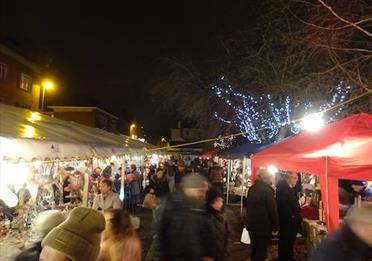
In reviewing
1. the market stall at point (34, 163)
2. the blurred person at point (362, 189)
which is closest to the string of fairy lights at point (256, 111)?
the blurred person at point (362, 189)

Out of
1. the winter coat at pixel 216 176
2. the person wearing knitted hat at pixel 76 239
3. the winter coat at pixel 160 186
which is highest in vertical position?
the winter coat at pixel 216 176

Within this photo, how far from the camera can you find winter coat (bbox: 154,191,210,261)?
15.5ft

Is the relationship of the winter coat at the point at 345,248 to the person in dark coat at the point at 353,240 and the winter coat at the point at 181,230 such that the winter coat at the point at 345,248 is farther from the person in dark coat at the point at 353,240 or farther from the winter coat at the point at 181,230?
the winter coat at the point at 181,230

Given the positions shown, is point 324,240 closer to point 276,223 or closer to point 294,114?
point 276,223

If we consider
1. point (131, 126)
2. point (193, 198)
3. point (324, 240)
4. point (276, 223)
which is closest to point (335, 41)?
point (276, 223)

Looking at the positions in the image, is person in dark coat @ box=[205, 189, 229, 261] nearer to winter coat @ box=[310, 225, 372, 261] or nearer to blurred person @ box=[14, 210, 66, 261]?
winter coat @ box=[310, 225, 372, 261]

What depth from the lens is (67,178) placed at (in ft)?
30.8

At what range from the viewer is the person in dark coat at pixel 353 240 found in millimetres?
3078

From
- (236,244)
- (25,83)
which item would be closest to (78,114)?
(25,83)

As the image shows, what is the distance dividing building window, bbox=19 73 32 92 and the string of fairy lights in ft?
37.5

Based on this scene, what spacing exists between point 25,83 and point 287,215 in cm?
2227

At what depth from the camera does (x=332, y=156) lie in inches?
263

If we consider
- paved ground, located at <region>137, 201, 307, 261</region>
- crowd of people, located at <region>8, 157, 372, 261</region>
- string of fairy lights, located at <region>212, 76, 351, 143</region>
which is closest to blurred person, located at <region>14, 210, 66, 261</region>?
crowd of people, located at <region>8, 157, 372, 261</region>

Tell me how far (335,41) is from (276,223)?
4.61m
